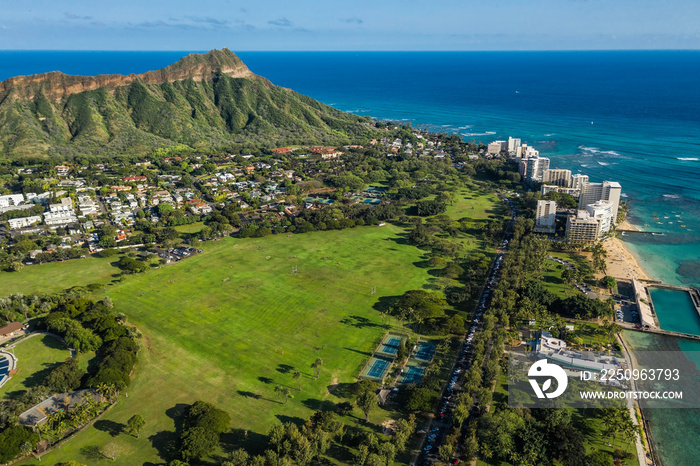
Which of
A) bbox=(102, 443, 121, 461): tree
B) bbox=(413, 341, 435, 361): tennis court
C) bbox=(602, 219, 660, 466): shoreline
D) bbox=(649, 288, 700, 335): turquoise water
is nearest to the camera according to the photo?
bbox=(102, 443, 121, 461): tree

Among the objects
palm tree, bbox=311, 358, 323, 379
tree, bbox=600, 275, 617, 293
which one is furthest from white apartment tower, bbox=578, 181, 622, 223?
palm tree, bbox=311, 358, 323, 379

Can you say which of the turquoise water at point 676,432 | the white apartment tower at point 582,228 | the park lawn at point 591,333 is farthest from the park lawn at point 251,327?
the white apartment tower at point 582,228

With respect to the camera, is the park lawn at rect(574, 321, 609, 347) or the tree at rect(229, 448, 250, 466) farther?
the park lawn at rect(574, 321, 609, 347)

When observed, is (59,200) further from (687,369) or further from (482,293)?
(687,369)

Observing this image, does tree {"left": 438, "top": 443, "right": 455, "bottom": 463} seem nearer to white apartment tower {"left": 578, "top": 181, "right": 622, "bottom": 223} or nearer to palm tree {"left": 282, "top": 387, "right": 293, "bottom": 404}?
palm tree {"left": 282, "top": 387, "right": 293, "bottom": 404}

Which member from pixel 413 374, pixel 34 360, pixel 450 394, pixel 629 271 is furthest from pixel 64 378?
pixel 629 271

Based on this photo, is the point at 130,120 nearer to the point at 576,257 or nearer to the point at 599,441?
the point at 576,257
